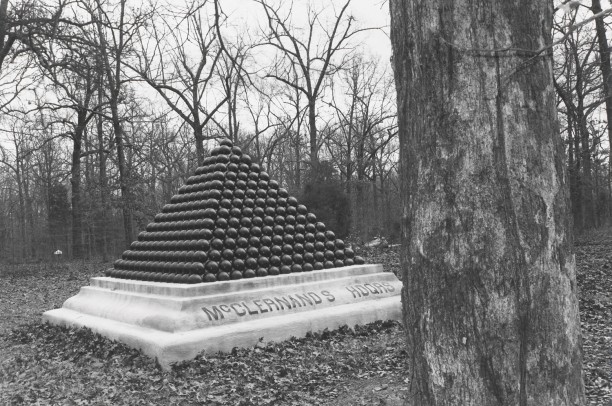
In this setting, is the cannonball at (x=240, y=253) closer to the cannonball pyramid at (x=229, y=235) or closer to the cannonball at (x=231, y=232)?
the cannonball pyramid at (x=229, y=235)

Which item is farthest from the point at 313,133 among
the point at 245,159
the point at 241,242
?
the point at 241,242

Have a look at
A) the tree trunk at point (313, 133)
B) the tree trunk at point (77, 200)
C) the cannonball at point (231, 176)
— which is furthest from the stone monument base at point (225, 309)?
the tree trunk at point (77, 200)

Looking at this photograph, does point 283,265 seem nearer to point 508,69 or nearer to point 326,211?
point 508,69

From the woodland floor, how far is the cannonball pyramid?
4.46 ft

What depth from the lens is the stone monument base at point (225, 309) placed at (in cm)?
733

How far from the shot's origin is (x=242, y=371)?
6527mm

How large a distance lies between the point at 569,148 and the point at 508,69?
24616 mm

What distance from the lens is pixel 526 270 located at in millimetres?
2104

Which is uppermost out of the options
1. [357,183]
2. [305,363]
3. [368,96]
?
[368,96]

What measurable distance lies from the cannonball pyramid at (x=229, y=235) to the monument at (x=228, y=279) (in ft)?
Result: 0.05

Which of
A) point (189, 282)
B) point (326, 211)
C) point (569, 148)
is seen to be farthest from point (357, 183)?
point (189, 282)

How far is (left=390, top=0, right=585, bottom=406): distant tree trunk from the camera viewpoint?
82.5 inches

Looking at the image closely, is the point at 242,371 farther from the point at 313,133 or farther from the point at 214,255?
the point at 313,133

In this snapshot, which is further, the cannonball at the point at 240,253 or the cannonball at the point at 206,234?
the cannonball at the point at 240,253
